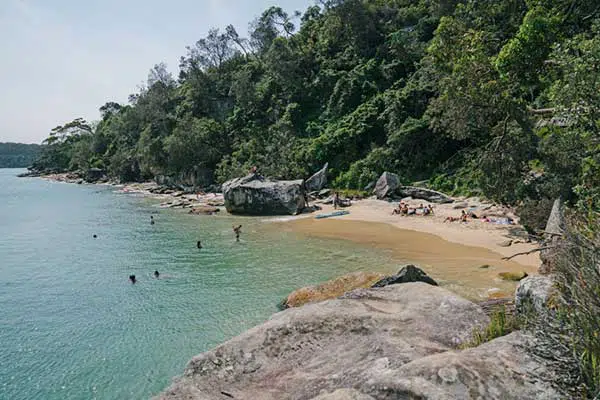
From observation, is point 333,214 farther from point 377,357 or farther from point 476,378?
point 476,378

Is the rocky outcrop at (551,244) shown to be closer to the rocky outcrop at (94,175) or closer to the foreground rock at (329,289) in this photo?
the foreground rock at (329,289)

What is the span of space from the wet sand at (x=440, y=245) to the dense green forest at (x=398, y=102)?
341 centimetres

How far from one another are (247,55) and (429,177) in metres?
59.0

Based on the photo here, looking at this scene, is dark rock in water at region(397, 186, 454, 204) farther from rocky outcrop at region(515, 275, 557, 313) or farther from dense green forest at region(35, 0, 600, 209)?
rocky outcrop at region(515, 275, 557, 313)

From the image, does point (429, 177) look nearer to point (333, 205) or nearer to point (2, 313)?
point (333, 205)

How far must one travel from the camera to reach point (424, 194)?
120ft

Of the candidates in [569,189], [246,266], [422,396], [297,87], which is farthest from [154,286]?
[297,87]

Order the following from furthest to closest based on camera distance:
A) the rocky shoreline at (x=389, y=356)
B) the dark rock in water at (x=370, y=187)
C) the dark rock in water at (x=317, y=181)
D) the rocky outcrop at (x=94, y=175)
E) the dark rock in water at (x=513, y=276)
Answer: the rocky outcrop at (x=94, y=175)
the dark rock in water at (x=317, y=181)
the dark rock in water at (x=370, y=187)
the dark rock in water at (x=513, y=276)
the rocky shoreline at (x=389, y=356)

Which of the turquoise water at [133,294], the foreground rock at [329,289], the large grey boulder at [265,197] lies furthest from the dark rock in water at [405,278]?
the large grey boulder at [265,197]

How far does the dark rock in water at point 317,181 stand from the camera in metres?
46.1

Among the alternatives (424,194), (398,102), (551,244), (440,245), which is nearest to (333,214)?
(424,194)

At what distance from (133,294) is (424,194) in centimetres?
2678

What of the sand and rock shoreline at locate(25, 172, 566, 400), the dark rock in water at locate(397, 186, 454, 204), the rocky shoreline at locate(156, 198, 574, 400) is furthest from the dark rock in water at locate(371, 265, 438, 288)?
the dark rock in water at locate(397, 186, 454, 204)

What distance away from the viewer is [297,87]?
63406 mm
